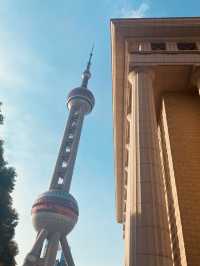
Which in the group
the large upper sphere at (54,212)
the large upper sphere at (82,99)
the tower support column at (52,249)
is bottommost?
the tower support column at (52,249)

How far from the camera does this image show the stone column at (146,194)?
866cm

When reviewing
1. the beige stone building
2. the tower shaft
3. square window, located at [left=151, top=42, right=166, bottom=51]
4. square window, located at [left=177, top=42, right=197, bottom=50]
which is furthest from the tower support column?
square window, located at [left=177, top=42, right=197, bottom=50]

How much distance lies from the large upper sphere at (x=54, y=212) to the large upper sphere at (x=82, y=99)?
42059 mm

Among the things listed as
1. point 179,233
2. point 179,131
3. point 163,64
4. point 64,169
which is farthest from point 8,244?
point 64,169

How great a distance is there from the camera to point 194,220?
12.5 meters

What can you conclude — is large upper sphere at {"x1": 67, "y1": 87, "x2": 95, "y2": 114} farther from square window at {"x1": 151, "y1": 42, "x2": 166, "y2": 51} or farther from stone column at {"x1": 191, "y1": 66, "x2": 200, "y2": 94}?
stone column at {"x1": 191, "y1": 66, "x2": 200, "y2": 94}

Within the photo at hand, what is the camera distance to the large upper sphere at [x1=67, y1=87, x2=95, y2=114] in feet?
406

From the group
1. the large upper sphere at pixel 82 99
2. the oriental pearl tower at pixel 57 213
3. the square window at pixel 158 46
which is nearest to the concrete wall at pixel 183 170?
the square window at pixel 158 46

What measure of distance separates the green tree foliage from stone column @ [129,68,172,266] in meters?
8.27

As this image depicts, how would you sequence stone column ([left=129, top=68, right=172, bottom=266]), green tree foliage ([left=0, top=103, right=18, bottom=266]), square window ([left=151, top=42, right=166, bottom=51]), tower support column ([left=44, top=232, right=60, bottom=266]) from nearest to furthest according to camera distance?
1. stone column ([left=129, top=68, right=172, bottom=266])
2. green tree foliage ([left=0, top=103, right=18, bottom=266])
3. square window ([left=151, top=42, right=166, bottom=51])
4. tower support column ([left=44, top=232, right=60, bottom=266])

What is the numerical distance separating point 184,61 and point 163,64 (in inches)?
50.6

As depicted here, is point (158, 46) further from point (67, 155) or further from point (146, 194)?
point (67, 155)

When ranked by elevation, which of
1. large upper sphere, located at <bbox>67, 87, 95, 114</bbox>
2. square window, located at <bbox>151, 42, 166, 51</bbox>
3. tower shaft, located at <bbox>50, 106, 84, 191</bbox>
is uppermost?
large upper sphere, located at <bbox>67, 87, 95, 114</bbox>

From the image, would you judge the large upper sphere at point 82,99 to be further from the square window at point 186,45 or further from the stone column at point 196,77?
the stone column at point 196,77
